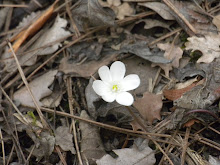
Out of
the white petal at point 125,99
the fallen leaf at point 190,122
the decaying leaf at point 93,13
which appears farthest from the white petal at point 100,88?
the decaying leaf at point 93,13

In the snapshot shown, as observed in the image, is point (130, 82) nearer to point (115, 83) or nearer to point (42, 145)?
point (115, 83)

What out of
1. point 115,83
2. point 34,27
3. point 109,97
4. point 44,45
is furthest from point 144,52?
point 34,27

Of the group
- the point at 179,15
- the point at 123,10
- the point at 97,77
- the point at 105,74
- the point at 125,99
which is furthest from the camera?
the point at 123,10

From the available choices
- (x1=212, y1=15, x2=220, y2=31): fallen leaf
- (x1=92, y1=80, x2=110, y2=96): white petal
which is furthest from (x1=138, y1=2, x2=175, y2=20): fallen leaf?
(x1=92, y1=80, x2=110, y2=96): white petal

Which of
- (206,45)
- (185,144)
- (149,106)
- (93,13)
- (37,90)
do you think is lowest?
(185,144)

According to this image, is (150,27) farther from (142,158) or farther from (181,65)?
(142,158)

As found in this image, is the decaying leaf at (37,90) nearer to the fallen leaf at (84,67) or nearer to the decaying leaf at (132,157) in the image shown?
the fallen leaf at (84,67)

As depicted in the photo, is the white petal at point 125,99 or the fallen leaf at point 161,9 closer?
the white petal at point 125,99

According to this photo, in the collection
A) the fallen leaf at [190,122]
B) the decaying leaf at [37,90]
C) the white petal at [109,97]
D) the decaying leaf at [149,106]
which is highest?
the white petal at [109,97]
